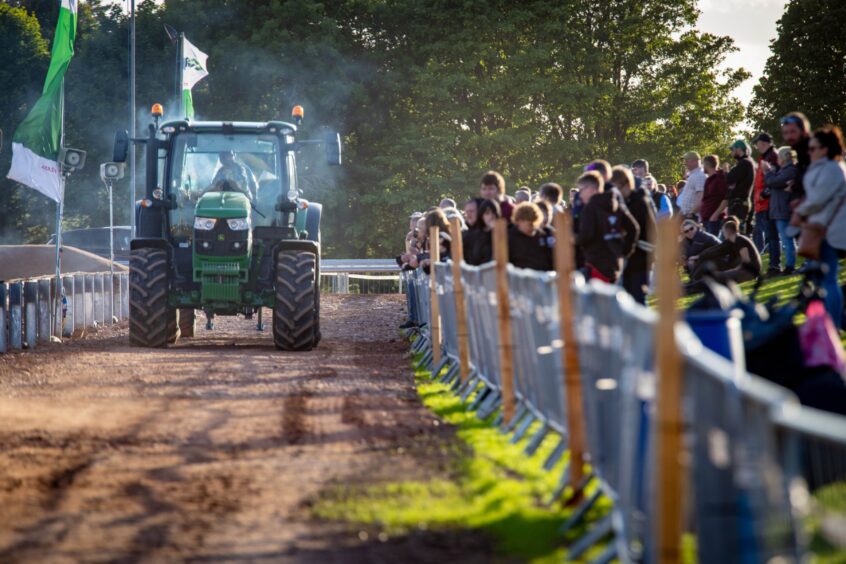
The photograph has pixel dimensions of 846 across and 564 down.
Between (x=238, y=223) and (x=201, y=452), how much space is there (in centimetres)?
917

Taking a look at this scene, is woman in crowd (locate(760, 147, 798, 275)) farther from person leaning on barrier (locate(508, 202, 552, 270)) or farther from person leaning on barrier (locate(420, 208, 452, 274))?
person leaning on barrier (locate(508, 202, 552, 270))

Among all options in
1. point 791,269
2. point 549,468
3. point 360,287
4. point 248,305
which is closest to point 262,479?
point 549,468

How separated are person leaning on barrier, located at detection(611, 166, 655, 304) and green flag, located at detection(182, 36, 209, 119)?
2516 centimetres

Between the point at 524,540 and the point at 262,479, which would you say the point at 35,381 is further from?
the point at 524,540

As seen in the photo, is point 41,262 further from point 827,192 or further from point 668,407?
point 668,407

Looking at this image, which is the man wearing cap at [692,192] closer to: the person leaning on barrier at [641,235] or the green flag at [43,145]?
the person leaning on barrier at [641,235]

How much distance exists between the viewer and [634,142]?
52.1 meters

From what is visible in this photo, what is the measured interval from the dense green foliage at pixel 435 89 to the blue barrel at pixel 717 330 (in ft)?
144

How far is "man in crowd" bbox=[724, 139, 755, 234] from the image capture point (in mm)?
20734

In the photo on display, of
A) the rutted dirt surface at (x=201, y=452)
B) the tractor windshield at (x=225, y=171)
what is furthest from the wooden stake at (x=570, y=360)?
the tractor windshield at (x=225, y=171)

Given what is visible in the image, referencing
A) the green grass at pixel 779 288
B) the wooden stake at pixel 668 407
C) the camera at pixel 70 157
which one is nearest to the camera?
the wooden stake at pixel 668 407

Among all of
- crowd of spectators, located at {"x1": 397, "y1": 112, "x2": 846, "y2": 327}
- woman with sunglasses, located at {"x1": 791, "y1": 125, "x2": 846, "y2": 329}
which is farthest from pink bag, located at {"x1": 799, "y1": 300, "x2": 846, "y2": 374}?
woman with sunglasses, located at {"x1": 791, "y1": 125, "x2": 846, "y2": 329}

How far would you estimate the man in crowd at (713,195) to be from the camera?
2136 centimetres

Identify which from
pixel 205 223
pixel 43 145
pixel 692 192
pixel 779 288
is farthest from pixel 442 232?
pixel 43 145
